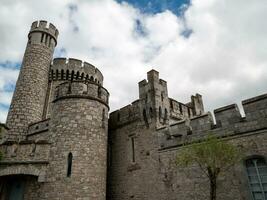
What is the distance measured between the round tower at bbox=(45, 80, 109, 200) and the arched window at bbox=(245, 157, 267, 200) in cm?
705

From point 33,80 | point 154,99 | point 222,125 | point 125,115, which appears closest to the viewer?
point 222,125

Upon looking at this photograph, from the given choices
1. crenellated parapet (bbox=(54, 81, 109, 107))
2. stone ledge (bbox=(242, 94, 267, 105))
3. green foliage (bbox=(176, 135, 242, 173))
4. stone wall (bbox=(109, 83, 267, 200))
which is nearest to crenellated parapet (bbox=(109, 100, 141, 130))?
stone wall (bbox=(109, 83, 267, 200))

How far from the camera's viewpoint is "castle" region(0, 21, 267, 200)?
7.94 metres

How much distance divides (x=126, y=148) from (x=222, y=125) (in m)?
6.17

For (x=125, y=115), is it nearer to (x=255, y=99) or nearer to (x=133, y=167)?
(x=133, y=167)

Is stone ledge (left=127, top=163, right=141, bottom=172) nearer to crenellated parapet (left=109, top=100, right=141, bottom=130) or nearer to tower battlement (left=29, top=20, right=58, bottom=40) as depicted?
crenellated parapet (left=109, top=100, right=141, bottom=130)

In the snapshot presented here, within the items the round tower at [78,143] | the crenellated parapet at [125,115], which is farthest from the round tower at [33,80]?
the crenellated parapet at [125,115]

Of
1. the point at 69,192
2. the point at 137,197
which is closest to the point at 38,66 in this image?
the point at 69,192

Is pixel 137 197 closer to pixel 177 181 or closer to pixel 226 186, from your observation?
pixel 177 181

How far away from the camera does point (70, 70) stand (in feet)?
60.4

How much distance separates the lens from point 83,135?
1109cm

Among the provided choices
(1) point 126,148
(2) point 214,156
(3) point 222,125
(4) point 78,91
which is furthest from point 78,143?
(3) point 222,125

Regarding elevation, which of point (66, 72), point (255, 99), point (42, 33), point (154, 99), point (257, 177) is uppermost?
point (42, 33)

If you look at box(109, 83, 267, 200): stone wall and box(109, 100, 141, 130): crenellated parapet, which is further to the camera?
box(109, 100, 141, 130): crenellated parapet
